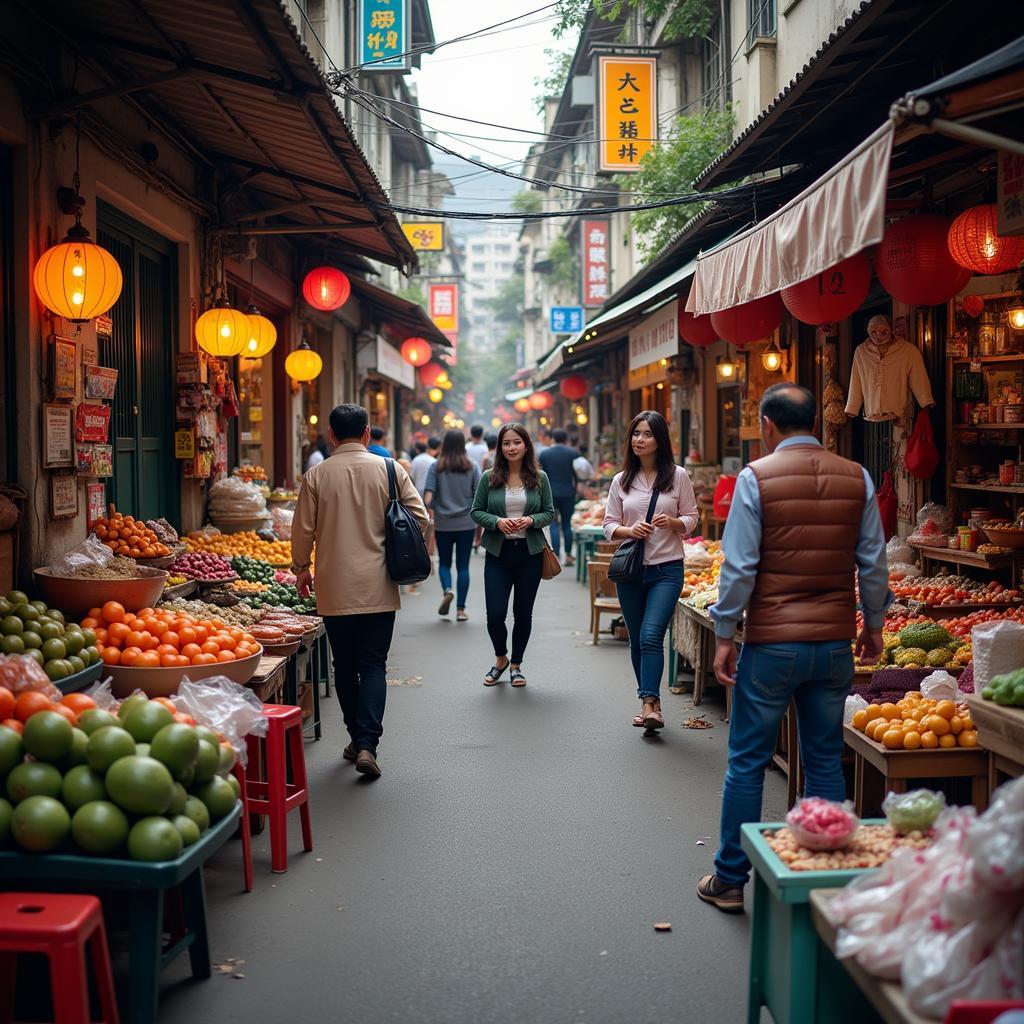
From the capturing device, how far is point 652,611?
7539mm

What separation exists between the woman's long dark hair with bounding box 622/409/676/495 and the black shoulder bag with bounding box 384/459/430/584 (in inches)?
70.7

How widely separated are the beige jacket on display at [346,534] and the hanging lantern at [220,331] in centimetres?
420

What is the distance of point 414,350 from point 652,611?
19710 millimetres

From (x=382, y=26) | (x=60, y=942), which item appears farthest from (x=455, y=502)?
(x=382, y=26)

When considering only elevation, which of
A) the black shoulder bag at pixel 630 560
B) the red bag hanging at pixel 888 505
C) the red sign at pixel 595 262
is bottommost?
the black shoulder bag at pixel 630 560

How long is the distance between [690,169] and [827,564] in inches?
553

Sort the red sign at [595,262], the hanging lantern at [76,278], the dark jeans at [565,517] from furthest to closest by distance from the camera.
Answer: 1. the red sign at [595,262]
2. the dark jeans at [565,517]
3. the hanging lantern at [76,278]

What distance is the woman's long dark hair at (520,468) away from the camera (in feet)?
29.9

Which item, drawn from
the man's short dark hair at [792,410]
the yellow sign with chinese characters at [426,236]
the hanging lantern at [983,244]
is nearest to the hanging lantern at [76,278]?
the man's short dark hair at [792,410]

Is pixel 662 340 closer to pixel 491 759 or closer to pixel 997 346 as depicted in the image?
pixel 997 346

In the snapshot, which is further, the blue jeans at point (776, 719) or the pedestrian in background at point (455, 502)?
the pedestrian in background at point (455, 502)

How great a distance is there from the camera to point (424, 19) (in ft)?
91.4

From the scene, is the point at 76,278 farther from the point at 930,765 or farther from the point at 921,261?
the point at 930,765

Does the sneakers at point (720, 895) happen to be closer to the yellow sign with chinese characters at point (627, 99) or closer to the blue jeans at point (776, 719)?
the blue jeans at point (776, 719)
